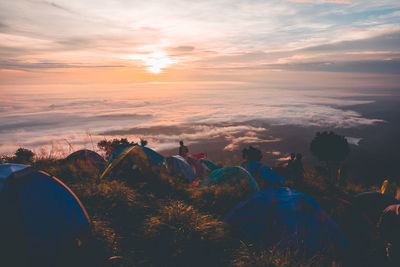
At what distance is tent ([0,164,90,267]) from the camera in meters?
4.18

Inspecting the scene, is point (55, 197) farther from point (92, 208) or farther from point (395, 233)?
point (395, 233)

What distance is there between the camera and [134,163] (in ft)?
31.4

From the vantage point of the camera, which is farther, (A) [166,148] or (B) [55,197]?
(A) [166,148]

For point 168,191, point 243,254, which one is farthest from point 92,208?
point 243,254

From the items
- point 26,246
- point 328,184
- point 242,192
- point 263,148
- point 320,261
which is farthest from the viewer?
point 263,148

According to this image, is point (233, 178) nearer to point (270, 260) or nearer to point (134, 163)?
point (134, 163)

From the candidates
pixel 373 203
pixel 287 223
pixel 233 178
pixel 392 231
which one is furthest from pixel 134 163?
pixel 373 203

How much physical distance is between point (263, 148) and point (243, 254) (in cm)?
10538

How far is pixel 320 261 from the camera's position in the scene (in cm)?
461

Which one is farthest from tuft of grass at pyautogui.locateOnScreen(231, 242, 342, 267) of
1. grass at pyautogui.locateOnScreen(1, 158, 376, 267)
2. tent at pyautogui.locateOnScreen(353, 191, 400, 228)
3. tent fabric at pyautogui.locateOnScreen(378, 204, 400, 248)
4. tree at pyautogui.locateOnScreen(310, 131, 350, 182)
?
tree at pyautogui.locateOnScreen(310, 131, 350, 182)

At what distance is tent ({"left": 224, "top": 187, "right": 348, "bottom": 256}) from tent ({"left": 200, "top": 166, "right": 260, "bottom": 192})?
255 centimetres

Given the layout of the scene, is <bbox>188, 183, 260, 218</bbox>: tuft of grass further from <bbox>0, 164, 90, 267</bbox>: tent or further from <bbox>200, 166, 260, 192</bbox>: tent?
<bbox>0, 164, 90, 267</bbox>: tent

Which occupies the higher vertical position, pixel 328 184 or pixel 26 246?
pixel 26 246

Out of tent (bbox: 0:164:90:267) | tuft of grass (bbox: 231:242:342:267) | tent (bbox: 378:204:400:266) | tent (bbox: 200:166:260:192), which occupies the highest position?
tent (bbox: 0:164:90:267)
